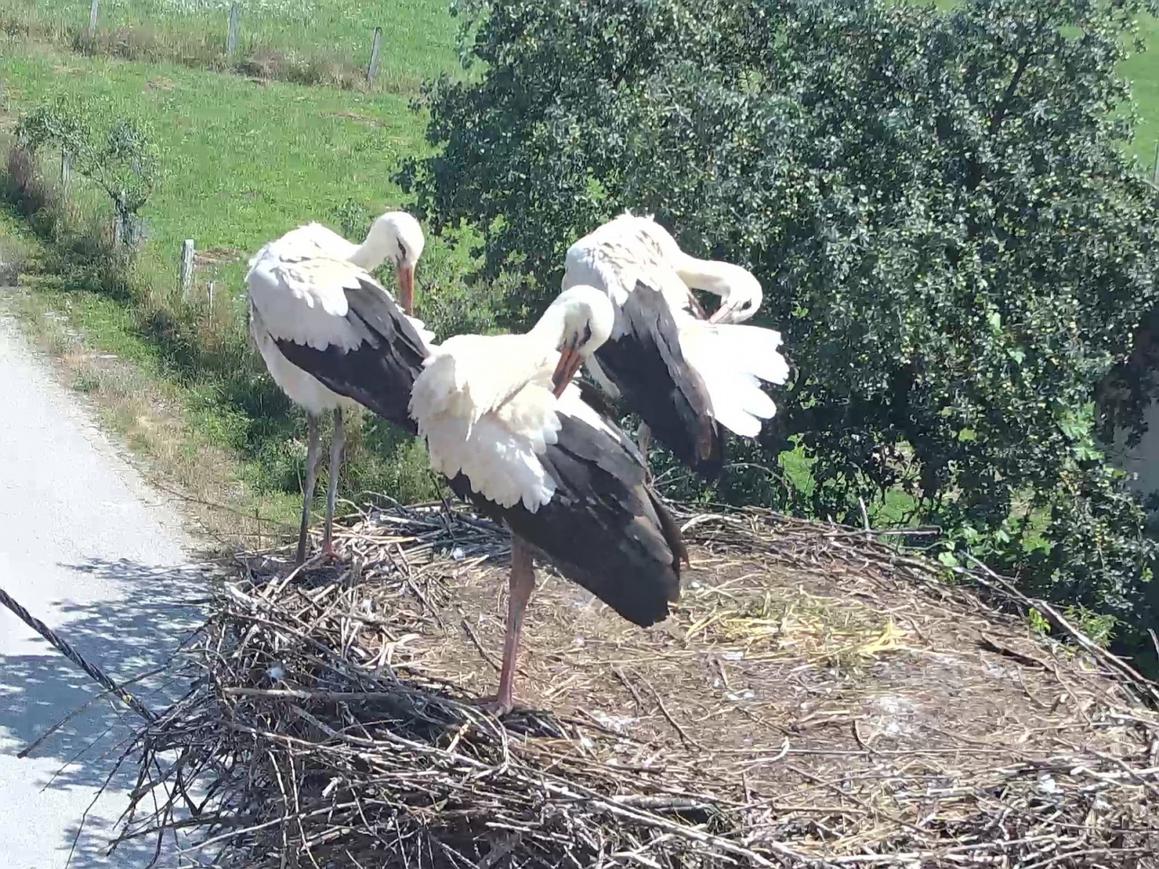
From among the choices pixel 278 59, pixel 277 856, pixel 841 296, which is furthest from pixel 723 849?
pixel 278 59

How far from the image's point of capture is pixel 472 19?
8.61 metres

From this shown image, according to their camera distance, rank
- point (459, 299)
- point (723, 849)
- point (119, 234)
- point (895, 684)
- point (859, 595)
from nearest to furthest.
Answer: point (723, 849)
point (895, 684)
point (859, 595)
point (459, 299)
point (119, 234)

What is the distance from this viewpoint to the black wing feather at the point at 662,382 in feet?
20.8

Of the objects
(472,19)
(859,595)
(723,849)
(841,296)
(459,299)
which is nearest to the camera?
(723,849)

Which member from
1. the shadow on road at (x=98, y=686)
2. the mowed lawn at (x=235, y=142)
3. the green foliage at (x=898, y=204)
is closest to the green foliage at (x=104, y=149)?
the mowed lawn at (x=235, y=142)

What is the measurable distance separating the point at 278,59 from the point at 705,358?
67.6ft

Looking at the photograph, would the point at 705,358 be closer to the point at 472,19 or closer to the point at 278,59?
the point at 472,19

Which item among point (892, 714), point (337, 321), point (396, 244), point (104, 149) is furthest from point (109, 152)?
point (892, 714)

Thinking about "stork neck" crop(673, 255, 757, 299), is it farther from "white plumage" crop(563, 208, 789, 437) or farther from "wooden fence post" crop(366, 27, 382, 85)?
"wooden fence post" crop(366, 27, 382, 85)

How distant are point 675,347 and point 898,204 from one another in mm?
1640

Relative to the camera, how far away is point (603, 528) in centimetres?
500

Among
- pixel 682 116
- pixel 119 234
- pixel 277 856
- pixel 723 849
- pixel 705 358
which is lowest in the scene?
pixel 119 234

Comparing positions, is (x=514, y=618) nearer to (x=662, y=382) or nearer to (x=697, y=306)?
(x=662, y=382)

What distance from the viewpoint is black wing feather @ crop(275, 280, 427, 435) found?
630 centimetres
